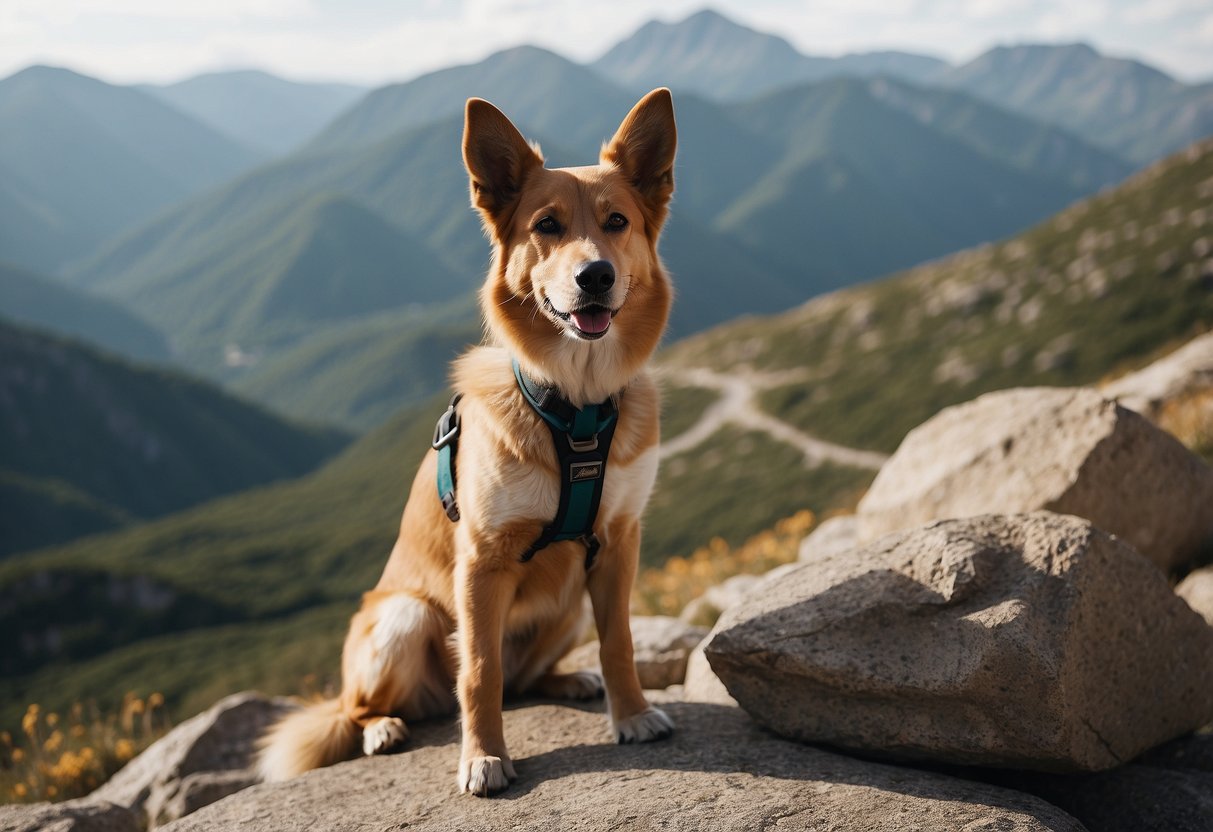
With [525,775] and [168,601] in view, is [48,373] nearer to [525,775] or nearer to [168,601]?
[168,601]

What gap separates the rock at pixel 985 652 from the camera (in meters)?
4.86

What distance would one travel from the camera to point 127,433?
181875 millimetres

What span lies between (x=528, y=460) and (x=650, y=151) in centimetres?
210

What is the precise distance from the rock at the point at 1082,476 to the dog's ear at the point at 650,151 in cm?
320

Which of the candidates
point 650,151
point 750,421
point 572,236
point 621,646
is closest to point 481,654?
point 621,646

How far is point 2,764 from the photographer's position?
9633mm

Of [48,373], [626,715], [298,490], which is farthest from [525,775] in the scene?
[48,373]

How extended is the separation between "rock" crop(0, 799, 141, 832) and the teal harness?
3.39 meters

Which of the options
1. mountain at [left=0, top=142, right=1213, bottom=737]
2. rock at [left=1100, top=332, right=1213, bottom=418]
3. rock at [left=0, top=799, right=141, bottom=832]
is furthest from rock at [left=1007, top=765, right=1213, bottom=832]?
mountain at [left=0, top=142, right=1213, bottom=737]

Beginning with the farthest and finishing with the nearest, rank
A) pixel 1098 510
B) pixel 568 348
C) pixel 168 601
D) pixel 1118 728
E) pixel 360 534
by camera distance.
A: pixel 360 534, pixel 168 601, pixel 1098 510, pixel 568 348, pixel 1118 728

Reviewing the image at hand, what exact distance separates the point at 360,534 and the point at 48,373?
109 m

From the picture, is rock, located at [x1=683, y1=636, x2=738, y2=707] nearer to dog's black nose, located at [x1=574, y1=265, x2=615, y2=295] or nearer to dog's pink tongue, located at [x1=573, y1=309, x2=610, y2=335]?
dog's pink tongue, located at [x1=573, y1=309, x2=610, y2=335]

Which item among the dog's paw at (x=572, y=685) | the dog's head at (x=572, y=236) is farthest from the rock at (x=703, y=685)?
the dog's head at (x=572, y=236)

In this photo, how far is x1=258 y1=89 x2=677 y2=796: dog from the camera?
17.3ft
